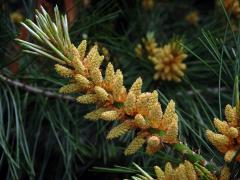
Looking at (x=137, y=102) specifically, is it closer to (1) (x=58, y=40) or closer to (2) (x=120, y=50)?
(1) (x=58, y=40)

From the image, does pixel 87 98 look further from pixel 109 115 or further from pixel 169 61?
pixel 169 61

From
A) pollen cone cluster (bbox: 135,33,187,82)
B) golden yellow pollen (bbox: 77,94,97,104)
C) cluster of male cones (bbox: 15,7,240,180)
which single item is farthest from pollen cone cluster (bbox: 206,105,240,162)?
pollen cone cluster (bbox: 135,33,187,82)

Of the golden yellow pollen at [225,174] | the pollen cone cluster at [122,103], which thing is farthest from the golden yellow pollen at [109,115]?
the golden yellow pollen at [225,174]

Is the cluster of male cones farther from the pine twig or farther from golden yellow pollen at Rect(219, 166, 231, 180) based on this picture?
the pine twig

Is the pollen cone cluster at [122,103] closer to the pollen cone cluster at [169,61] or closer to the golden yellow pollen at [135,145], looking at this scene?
the golden yellow pollen at [135,145]

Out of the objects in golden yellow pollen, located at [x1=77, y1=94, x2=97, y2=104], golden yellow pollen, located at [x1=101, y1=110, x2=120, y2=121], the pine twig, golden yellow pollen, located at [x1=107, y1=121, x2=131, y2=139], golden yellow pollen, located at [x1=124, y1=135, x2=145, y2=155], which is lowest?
golden yellow pollen, located at [x1=124, y1=135, x2=145, y2=155]

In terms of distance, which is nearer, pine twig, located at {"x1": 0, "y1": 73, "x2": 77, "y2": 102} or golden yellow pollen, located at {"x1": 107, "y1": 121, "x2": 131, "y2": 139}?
golden yellow pollen, located at {"x1": 107, "y1": 121, "x2": 131, "y2": 139}

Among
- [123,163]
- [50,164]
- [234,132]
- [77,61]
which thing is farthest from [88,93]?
[50,164]

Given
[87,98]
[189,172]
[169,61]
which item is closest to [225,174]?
[189,172]
